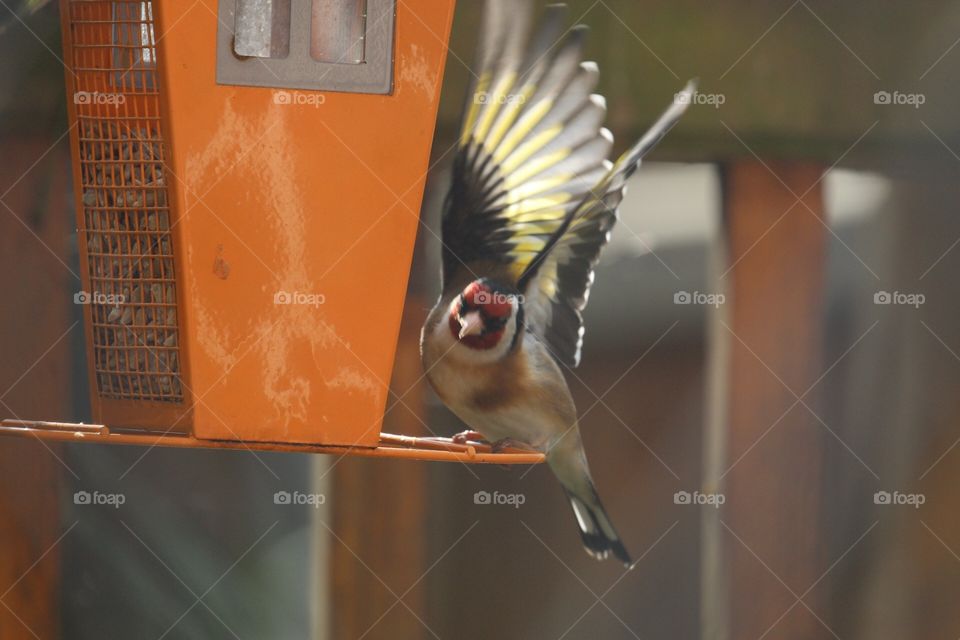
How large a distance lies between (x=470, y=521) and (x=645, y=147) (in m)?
1.46

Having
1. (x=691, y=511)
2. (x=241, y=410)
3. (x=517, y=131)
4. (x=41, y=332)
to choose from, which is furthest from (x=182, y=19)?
(x=691, y=511)

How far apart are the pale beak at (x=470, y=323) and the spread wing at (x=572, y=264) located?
183 millimetres

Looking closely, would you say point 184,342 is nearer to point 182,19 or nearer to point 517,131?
point 182,19

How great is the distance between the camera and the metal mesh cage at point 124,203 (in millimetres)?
1637

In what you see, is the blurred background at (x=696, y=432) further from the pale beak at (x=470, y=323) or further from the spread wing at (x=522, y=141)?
the pale beak at (x=470, y=323)

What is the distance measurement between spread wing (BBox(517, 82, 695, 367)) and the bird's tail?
1.33 ft

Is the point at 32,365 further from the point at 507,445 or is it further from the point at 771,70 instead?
the point at 771,70

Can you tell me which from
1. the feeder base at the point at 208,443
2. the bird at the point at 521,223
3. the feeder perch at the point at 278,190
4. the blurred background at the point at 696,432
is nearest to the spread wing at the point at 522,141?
the bird at the point at 521,223

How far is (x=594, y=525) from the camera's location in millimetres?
2799

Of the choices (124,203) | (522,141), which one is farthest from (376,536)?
(124,203)

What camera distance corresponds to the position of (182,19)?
1.49 metres

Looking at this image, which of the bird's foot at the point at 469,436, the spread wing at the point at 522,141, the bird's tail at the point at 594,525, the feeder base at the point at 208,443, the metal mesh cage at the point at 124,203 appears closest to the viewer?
the feeder base at the point at 208,443

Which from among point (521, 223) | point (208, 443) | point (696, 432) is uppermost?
point (521, 223)

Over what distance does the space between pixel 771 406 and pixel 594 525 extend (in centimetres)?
52
